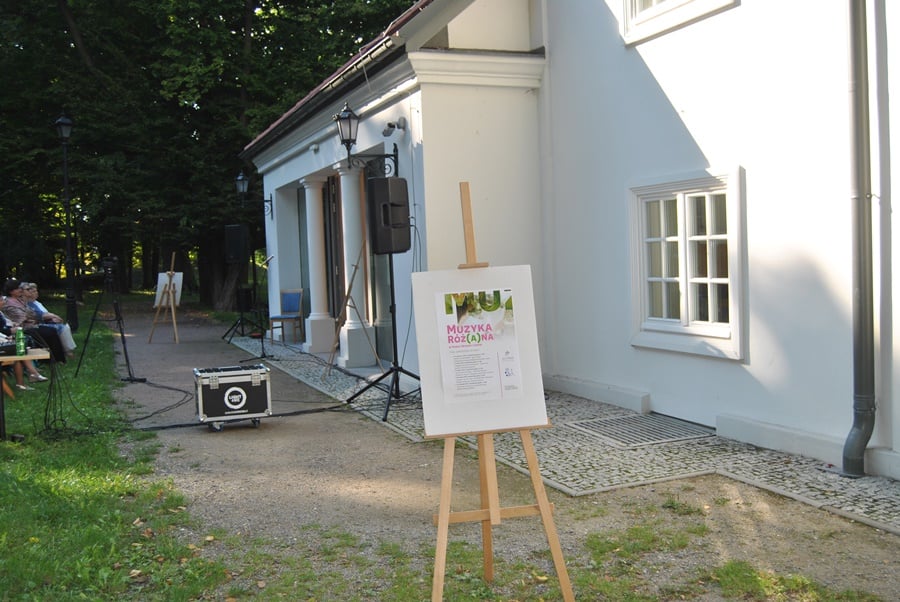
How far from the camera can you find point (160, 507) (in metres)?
5.50

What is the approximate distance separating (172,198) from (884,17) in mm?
18974

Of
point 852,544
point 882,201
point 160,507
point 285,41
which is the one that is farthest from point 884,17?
point 285,41

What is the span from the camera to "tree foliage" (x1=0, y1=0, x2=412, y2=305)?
20.8m

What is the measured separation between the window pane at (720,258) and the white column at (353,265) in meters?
5.53

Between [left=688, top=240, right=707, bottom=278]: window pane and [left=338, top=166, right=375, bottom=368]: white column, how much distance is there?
528 cm

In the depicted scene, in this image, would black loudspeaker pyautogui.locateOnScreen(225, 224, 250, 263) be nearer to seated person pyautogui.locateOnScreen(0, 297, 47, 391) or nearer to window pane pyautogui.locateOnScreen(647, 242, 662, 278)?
seated person pyautogui.locateOnScreen(0, 297, 47, 391)

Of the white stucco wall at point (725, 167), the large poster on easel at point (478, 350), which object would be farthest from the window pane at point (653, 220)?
the large poster on easel at point (478, 350)

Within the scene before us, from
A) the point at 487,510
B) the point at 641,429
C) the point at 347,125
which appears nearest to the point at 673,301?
the point at 641,429

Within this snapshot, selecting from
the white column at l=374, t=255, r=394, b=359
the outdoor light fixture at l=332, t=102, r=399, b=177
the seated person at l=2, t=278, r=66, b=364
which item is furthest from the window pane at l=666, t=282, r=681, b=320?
the seated person at l=2, t=278, r=66, b=364

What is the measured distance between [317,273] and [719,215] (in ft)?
27.0

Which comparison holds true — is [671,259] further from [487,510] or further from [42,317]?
[42,317]

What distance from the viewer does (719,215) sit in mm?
7219

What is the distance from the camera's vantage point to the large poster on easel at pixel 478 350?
4043 mm

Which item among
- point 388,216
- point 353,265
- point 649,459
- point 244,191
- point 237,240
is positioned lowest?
point 649,459
